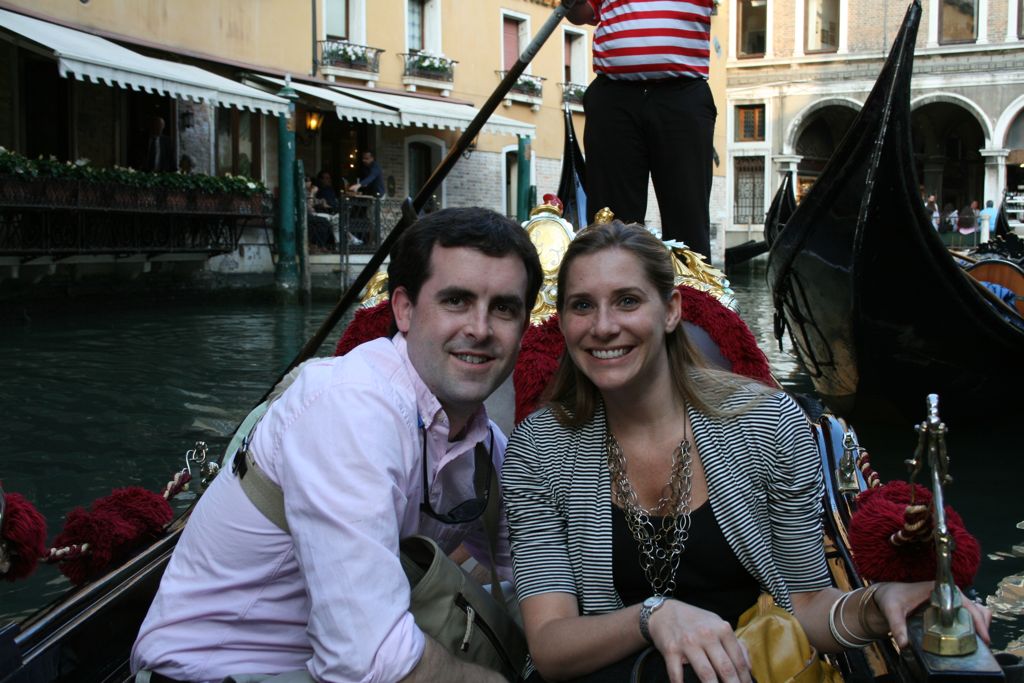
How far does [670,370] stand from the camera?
1.04 m

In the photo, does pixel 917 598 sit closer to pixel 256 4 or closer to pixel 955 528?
pixel 955 528

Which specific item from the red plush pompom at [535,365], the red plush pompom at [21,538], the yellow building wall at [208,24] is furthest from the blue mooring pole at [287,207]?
the red plush pompom at [21,538]

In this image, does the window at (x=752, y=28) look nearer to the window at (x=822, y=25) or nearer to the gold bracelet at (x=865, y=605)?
the window at (x=822, y=25)

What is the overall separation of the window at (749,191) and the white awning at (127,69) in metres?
9.10

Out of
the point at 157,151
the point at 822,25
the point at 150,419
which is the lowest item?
the point at 150,419

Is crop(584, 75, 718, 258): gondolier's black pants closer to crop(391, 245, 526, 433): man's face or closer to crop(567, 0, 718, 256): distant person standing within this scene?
crop(567, 0, 718, 256): distant person standing

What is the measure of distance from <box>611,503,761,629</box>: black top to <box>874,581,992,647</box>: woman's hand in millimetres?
123

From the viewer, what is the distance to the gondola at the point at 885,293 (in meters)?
2.99

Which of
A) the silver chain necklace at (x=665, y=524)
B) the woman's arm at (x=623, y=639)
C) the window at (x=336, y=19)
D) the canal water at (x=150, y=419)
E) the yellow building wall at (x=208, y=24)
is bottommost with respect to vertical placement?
the canal water at (x=150, y=419)

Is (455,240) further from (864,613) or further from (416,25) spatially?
(416,25)

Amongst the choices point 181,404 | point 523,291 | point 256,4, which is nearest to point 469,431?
point 523,291

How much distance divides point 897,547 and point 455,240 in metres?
0.45

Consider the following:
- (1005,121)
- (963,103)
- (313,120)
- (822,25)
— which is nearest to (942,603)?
(313,120)

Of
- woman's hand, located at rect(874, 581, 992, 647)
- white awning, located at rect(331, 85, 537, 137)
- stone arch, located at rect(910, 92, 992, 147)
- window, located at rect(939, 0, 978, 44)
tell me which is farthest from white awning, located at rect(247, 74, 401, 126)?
window, located at rect(939, 0, 978, 44)
